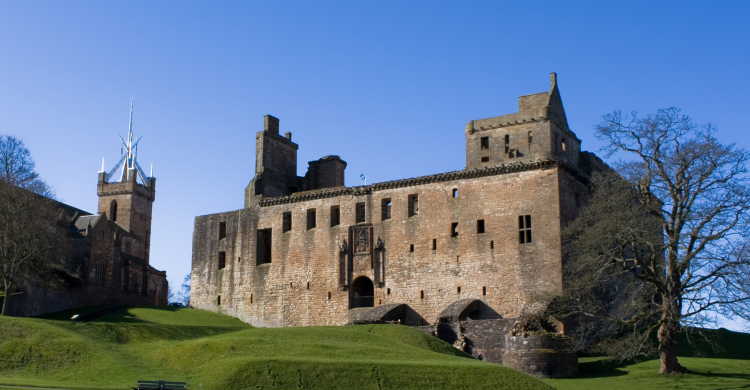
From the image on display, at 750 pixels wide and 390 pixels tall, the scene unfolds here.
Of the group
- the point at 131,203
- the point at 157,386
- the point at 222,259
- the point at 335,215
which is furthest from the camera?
the point at 131,203

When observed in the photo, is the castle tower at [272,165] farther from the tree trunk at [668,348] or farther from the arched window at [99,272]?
the tree trunk at [668,348]

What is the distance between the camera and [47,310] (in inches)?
1916

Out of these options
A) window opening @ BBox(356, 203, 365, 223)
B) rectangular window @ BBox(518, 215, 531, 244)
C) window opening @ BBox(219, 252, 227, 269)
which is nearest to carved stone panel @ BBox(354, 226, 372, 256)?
window opening @ BBox(356, 203, 365, 223)

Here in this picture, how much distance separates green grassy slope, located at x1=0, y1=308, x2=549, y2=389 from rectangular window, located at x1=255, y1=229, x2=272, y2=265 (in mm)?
16140

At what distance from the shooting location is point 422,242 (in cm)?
4812

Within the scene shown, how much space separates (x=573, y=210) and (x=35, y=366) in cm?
2751

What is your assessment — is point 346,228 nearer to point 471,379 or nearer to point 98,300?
point 98,300

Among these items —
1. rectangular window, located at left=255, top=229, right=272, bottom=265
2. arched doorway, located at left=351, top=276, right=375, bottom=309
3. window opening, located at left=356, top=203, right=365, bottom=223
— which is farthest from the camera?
rectangular window, located at left=255, top=229, right=272, bottom=265

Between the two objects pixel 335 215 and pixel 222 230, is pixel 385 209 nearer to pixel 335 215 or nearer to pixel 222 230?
pixel 335 215

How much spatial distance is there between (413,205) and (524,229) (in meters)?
7.36

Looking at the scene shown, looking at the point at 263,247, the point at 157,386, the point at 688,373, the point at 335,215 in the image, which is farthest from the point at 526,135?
the point at 157,386

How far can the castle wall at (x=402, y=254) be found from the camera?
44719 mm

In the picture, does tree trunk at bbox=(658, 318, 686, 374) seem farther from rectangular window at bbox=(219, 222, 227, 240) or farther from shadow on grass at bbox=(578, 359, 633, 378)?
rectangular window at bbox=(219, 222, 227, 240)

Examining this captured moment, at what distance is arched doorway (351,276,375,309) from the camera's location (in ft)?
164
